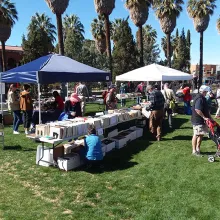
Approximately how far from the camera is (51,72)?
29.2ft

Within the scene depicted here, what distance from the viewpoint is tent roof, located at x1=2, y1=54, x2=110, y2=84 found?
346 inches

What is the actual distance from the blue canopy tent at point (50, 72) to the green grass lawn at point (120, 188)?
7.50 feet

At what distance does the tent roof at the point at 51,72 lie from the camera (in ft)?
28.8

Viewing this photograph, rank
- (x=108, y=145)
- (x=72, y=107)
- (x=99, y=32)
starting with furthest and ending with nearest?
(x=99, y=32)
(x=72, y=107)
(x=108, y=145)

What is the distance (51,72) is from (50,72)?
34 mm

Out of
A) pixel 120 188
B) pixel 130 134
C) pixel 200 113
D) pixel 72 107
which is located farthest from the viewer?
pixel 72 107

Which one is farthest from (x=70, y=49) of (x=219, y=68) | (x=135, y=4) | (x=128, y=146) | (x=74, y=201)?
(x=219, y=68)

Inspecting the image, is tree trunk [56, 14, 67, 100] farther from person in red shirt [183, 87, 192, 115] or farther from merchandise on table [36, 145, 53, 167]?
merchandise on table [36, 145, 53, 167]

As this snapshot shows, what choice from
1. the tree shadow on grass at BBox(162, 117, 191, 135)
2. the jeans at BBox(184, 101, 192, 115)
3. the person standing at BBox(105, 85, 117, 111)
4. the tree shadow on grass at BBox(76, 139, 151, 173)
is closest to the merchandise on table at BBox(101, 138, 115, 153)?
the tree shadow on grass at BBox(76, 139, 151, 173)

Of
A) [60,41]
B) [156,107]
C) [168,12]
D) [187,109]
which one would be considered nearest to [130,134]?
[156,107]

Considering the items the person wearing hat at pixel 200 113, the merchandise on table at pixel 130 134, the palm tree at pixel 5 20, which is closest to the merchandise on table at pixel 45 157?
the merchandise on table at pixel 130 134

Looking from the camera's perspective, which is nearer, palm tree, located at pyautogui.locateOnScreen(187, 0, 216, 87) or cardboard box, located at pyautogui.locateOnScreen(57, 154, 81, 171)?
cardboard box, located at pyautogui.locateOnScreen(57, 154, 81, 171)

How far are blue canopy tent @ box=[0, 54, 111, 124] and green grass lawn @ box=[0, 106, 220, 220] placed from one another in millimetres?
2285

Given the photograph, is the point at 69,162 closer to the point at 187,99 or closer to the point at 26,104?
the point at 26,104
